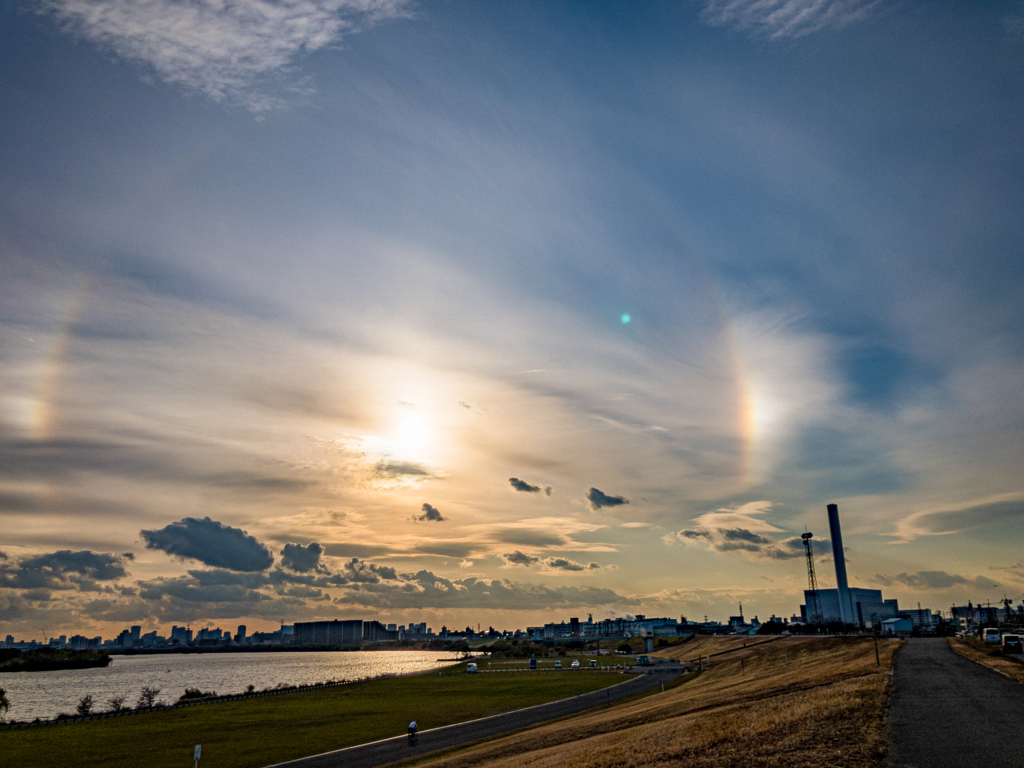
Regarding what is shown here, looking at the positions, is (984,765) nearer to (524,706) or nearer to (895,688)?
(895,688)

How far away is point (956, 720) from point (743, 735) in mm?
8973

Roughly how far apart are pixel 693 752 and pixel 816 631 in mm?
175983

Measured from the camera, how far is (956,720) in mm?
25891

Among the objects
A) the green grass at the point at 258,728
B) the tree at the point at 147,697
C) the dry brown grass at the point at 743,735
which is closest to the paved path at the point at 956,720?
the dry brown grass at the point at 743,735

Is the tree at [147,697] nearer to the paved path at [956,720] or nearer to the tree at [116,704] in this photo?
the tree at [116,704]

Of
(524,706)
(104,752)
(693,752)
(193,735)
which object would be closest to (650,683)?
(524,706)

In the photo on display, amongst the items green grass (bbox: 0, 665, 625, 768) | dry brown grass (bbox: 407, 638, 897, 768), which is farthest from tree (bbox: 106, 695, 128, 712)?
dry brown grass (bbox: 407, 638, 897, 768)

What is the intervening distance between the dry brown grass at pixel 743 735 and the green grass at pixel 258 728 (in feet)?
61.8

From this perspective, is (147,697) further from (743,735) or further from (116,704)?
(743,735)

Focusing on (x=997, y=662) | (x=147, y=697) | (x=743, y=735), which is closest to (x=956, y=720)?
(x=743, y=735)

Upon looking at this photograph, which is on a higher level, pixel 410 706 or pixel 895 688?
pixel 895 688

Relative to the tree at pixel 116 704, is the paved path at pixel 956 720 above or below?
above

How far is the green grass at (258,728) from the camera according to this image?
51344 millimetres

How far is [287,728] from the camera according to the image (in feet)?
215
